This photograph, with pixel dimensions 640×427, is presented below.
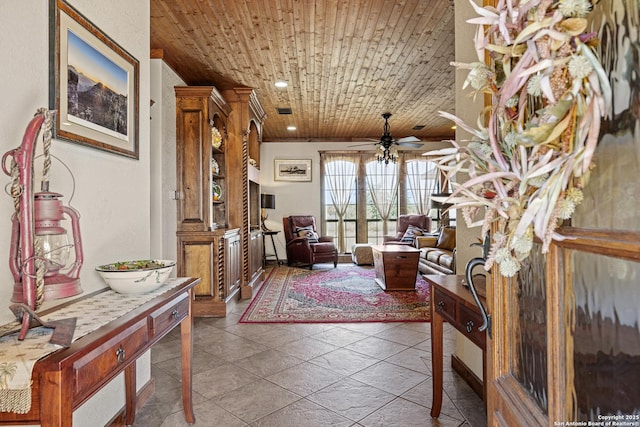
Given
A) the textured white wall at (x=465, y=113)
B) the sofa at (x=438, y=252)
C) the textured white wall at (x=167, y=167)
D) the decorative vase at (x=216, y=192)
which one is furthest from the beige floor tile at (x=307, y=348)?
the sofa at (x=438, y=252)

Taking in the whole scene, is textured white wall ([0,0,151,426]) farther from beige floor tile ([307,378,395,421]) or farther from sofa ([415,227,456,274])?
sofa ([415,227,456,274])

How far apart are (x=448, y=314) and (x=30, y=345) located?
5.78 ft

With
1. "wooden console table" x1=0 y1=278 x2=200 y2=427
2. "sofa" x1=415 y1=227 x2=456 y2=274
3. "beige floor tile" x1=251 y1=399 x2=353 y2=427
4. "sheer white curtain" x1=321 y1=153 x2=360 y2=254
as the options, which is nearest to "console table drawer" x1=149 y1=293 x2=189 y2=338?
"wooden console table" x1=0 y1=278 x2=200 y2=427

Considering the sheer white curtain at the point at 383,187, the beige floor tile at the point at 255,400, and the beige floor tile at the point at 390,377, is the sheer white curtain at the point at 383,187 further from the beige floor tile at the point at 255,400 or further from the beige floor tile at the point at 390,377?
the beige floor tile at the point at 255,400

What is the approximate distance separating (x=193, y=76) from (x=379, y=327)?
12.6 feet

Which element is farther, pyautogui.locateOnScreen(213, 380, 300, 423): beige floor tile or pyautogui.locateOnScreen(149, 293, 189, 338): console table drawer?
pyautogui.locateOnScreen(213, 380, 300, 423): beige floor tile

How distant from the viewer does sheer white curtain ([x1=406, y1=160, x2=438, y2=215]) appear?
28.2 feet

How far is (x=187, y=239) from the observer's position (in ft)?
13.1

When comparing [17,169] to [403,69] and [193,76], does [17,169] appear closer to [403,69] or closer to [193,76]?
[193,76]

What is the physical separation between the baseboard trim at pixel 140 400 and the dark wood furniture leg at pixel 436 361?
5.86 ft

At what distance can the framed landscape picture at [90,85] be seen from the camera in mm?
1497

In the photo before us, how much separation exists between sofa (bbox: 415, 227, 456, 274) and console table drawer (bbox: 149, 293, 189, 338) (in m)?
4.23

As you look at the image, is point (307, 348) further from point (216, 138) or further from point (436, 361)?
point (216, 138)

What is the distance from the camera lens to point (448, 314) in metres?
1.88
